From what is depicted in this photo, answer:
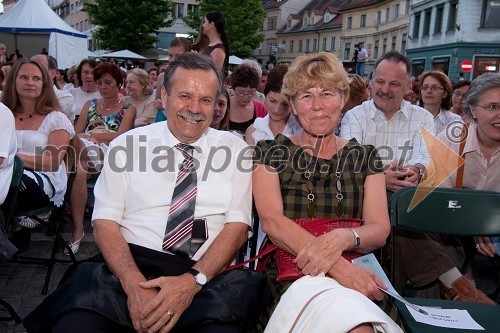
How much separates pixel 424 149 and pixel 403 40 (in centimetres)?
4765

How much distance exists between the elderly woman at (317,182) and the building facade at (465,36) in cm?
3291

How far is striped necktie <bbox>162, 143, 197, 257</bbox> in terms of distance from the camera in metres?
2.54

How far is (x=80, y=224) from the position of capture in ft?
16.1

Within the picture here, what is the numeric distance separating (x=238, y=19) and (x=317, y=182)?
48.3 m

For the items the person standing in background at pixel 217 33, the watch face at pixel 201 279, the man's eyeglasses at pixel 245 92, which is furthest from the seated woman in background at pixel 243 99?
the watch face at pixel 201 279

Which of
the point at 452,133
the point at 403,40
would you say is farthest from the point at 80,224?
the point at 403,40

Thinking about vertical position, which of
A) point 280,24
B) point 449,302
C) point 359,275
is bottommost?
point 449,302

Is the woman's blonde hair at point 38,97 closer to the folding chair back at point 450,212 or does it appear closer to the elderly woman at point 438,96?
the folding chair back at point 450,212

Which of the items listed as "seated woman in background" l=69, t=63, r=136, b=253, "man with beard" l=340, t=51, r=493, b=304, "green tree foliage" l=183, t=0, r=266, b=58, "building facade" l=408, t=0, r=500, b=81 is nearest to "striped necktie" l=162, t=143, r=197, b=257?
"man with beard" l=340, t=51, r=493, b=304

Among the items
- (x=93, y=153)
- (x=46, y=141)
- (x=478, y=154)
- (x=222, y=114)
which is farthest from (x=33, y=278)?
(x=478, y=154)

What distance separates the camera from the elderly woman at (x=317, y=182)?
2.46 meters

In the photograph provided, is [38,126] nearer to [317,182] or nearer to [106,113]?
[106,113]

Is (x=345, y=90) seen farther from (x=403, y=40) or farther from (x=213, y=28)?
(x=403, y=40)

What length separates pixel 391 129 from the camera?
176 inches
